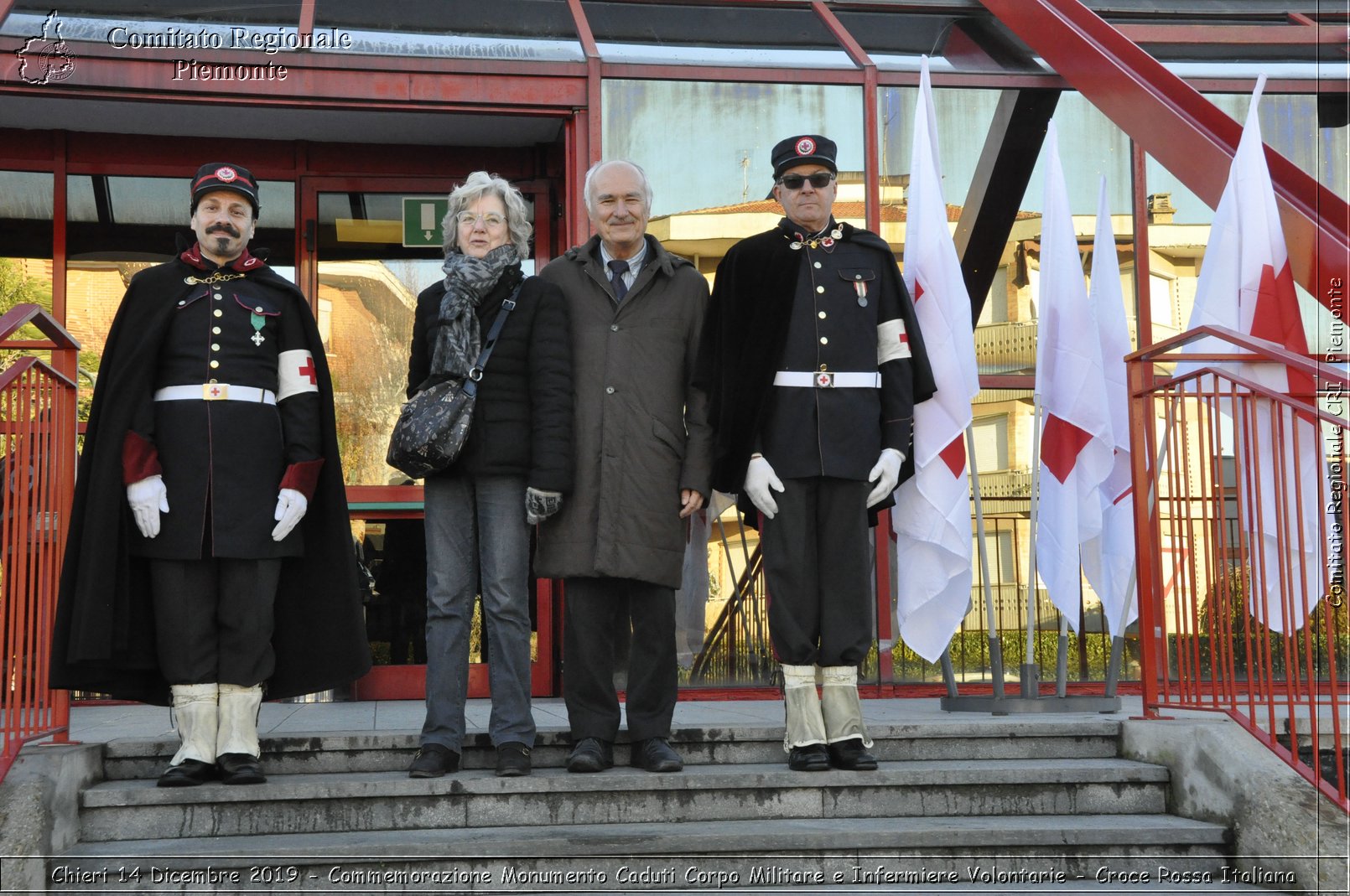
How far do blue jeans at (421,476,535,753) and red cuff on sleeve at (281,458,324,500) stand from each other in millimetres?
364

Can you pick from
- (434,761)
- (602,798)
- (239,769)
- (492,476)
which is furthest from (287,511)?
(602,798)

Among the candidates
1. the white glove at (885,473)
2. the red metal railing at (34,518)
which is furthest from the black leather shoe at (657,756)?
the red metal railing at (34,518)

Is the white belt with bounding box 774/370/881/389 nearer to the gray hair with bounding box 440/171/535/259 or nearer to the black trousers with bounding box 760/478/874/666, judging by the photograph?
the black trousers with bounding box 760/478/874/666

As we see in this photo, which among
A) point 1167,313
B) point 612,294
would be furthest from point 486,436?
point 1167,313

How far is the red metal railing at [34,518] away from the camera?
4125 millimetres

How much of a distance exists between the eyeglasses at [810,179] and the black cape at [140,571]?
168 cm

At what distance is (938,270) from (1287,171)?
5.63ft

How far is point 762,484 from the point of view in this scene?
4.59 meters

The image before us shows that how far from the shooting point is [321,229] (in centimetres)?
743

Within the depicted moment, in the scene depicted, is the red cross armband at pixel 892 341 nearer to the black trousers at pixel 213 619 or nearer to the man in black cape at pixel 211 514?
the man in black cape at pixel 211 514

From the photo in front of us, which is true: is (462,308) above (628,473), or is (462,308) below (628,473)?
above

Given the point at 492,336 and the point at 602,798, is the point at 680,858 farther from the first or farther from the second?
the point at 492,336

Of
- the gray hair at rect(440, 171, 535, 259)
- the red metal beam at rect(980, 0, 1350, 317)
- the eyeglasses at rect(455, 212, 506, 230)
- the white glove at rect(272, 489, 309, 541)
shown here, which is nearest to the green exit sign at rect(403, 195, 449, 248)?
the gray hair at rect(440, 171, 535, 259)

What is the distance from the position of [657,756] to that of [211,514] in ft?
5.19
